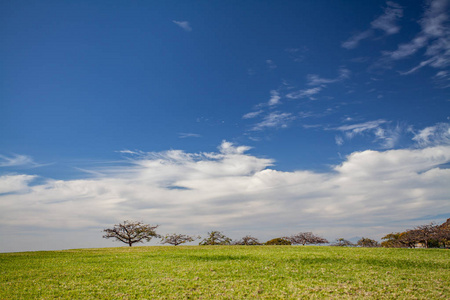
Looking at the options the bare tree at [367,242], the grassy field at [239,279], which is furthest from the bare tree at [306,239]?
the grassy field at [239,279]

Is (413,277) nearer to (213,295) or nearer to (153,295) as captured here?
(213,295)

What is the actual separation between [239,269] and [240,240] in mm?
41205

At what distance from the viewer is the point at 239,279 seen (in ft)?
53.8

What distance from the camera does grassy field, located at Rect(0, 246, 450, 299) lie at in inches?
555

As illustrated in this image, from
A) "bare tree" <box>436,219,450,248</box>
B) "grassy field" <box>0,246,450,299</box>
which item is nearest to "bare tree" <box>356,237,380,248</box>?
"bare tree" <box>436,219,450,248</box>

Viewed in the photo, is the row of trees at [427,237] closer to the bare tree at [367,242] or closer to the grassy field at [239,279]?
the bare tree at [367,242]

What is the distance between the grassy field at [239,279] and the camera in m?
14.1

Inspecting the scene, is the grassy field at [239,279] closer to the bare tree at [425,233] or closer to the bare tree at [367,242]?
the bare tree at [425,233]

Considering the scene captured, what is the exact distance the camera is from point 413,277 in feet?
55.8

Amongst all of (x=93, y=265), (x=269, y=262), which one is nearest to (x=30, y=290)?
(x=93, y=265)

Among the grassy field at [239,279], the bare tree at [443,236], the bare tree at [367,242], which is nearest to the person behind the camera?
the grassy field at [239,279]

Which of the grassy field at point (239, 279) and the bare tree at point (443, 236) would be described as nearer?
the grassy field at point (239, 279)

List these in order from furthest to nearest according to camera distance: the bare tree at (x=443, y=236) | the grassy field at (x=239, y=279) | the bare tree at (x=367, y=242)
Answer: the bare tree at (x=367, y=242) → the bare tree at (x=443, y=236) → the grassy field at (x=239, y=279)

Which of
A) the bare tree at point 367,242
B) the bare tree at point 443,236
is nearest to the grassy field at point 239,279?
the bare tree at point 443,236
